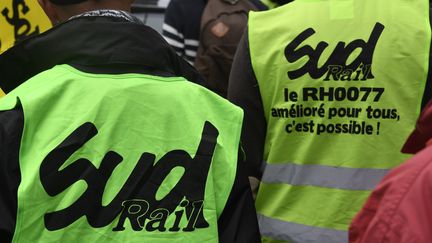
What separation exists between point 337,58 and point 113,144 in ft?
3.15

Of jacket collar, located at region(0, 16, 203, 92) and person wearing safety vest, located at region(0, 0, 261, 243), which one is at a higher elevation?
jacket collar, located at region(0, 16, 203, 92)

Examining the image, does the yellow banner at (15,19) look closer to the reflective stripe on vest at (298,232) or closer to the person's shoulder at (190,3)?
the reflective stripe on vest at (298,232)

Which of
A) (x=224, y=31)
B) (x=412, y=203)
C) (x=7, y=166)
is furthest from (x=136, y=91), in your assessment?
(x=224, y=31)

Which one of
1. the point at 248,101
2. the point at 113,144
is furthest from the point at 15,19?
the point at 113,144

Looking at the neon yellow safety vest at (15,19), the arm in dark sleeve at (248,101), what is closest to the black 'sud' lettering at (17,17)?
the neon yellow safety vest at (15,19)

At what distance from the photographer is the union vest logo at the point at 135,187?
58.4 inches

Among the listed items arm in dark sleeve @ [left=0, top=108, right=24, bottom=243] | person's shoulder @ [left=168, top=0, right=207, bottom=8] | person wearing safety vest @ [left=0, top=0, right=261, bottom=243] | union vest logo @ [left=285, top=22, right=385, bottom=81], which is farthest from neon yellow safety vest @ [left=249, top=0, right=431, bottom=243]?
person's shoulder @ [left=168, top=0, right=207, bottom=8]

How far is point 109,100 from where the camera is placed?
155 centimetres

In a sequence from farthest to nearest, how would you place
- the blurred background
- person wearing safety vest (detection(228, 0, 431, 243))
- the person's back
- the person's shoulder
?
the blurred background, the person's shoulder, person wearing safety vest (detection(228, 0, 431, 243)), the person's back

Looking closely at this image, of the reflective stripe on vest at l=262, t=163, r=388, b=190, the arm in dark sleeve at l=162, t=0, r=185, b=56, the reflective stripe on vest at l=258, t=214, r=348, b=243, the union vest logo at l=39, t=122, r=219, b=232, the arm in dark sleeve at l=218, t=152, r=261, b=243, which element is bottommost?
the arm in dark sleeve at l=162, t=0, r=185, b=56

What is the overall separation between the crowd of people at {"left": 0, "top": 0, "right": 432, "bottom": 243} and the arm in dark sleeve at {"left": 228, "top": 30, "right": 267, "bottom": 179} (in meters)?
0.01

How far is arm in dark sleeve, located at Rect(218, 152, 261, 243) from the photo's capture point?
1666mm

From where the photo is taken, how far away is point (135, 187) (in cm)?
155

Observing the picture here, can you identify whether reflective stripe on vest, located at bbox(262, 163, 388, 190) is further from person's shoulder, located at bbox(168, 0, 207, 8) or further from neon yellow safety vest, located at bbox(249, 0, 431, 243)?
person's shoulder, located at bbox(168, 0, 207, 8)
